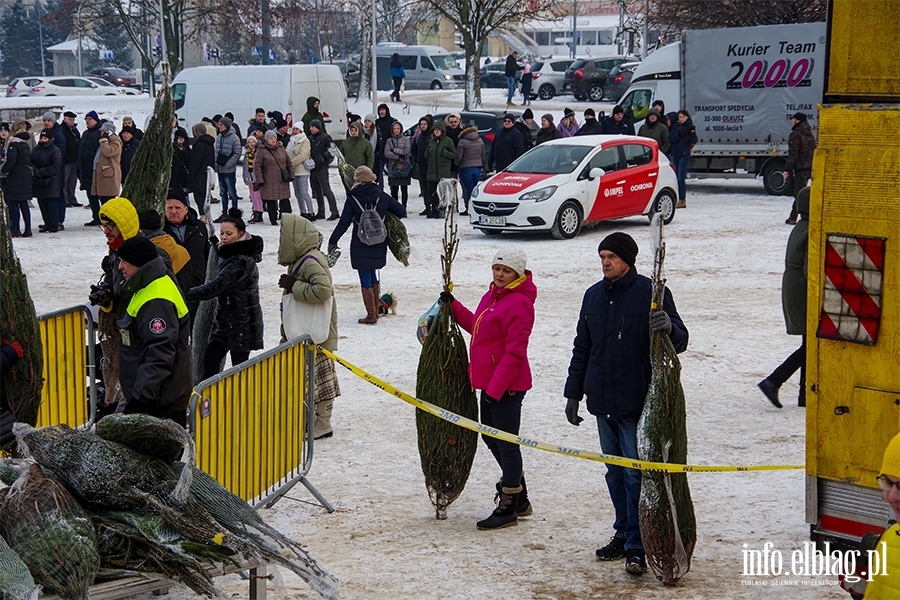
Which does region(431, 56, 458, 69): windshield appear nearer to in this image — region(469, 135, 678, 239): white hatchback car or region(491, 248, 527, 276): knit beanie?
region(469, 135, 678, 239): white hatchback car

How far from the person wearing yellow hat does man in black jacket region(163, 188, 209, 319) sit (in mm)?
6194

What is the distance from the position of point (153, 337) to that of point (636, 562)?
270 cm

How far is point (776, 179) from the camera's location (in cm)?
2209

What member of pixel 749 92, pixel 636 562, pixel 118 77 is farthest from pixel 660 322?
pixel 118 77

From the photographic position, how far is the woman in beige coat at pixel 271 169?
60.8 ft

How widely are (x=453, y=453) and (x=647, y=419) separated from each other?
1.39m

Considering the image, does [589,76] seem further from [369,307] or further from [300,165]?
[369,307]

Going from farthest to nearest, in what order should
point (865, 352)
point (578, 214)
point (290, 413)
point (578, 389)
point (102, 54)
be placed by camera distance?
point (102, 54) → point (578, 214) → point (290, 413) → point (578, 389) → point (865, 352)

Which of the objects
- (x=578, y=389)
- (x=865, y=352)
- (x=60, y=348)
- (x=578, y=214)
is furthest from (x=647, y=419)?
(x=578, y=214)

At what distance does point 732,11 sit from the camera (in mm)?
34125

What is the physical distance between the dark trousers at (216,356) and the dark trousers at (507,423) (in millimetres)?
2201

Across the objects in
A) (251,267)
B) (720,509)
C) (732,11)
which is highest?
(732,11)

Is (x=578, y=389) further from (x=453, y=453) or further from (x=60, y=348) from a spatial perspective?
(x=60, y=348)

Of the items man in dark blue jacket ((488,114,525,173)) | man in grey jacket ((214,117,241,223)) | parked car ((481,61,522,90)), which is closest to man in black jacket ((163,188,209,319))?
man in grey jacket ((214,117,241,223))
